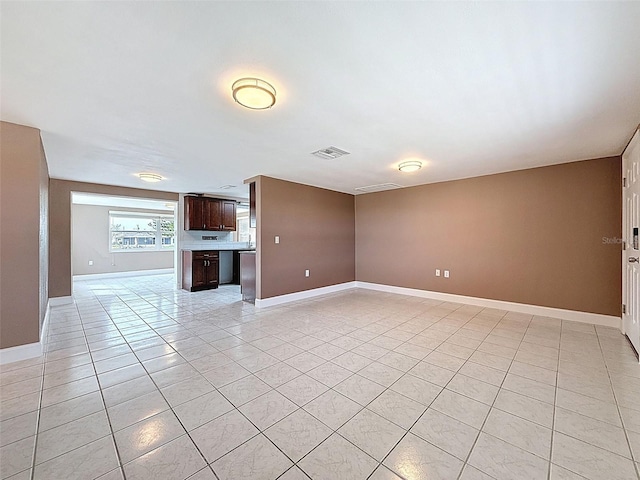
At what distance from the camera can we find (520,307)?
4.24m

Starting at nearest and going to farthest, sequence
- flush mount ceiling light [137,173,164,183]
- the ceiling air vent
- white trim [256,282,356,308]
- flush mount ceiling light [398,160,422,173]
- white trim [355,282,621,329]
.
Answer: the ceiling air vent < white trim [355,282,621,329] < flush mount ceiling light [398,160,422,173] < flush mount ceiling light [137,173,164,183] < white trim [256,282,356,308]

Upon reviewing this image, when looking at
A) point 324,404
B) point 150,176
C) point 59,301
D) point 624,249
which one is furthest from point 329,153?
point 59,301

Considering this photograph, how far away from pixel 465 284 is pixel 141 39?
207 inches

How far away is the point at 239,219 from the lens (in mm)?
10758

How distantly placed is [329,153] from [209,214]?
4402 millimetres

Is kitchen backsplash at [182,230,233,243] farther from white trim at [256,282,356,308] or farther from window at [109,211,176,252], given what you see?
window at [109,211,176,252]

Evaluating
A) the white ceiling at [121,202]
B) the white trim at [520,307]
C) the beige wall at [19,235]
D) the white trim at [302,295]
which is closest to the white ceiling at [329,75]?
the beige wall at [19,235]

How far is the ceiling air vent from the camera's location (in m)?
3.33

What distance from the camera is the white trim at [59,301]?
4852 millimetres

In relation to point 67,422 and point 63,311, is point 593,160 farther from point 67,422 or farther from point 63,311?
point 63,311

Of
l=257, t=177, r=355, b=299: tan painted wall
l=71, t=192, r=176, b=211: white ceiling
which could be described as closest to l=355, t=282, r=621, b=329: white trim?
l=257, t=177, r=355, b=299: tan painted wall

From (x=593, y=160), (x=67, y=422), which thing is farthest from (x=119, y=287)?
(x=593, y=160)

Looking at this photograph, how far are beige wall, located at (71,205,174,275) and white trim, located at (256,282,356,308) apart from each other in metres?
6.58

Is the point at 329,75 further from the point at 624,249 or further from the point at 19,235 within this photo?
the point at 624,249
